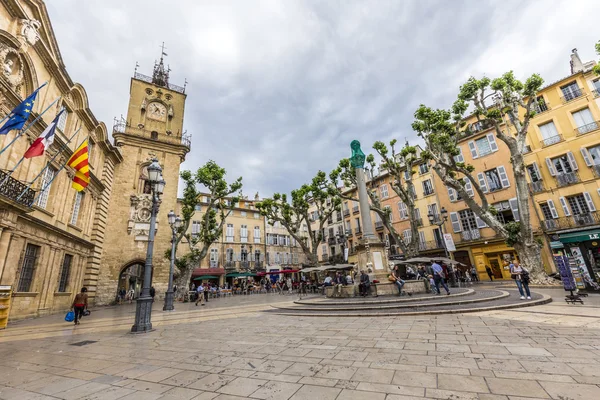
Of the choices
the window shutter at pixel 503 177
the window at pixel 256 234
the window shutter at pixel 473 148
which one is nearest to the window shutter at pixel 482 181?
the window shutter at pixel 503 177

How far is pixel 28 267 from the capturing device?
1256 cm

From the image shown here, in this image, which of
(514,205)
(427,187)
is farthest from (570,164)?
(427,187)

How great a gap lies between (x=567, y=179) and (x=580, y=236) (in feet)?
14.6

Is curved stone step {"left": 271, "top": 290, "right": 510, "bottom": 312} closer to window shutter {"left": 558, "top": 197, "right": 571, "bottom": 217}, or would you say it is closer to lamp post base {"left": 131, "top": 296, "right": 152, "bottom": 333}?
lamp post base {"left": 131, "top": 296, "right": 152, "bottom": 333}

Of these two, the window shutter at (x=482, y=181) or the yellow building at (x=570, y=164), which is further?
the window shutter at (x=482, y=181)

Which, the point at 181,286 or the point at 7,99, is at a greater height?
the point at 7,99

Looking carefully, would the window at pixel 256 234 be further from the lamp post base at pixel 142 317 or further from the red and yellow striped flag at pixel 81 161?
the lamp post base at pixel 142 317

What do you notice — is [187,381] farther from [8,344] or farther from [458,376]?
[8,344]

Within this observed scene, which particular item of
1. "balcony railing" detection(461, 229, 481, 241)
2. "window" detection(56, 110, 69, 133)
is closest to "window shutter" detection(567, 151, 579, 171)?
"balcony railing" detection(461, 229, 481, 241)

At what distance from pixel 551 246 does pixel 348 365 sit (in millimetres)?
24305

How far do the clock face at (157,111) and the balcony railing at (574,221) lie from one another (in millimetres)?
34306

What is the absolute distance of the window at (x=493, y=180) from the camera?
2420 centimetres

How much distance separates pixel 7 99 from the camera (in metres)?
11.1

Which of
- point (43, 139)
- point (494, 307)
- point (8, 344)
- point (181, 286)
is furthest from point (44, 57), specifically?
point (494, 307)
